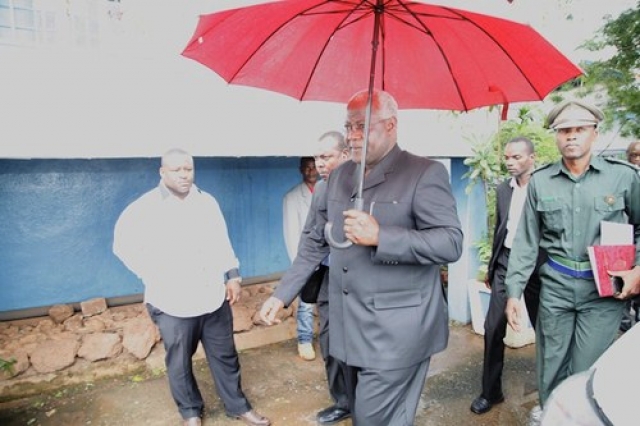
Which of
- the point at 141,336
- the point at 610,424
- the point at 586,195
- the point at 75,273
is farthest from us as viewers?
the point at 75,273

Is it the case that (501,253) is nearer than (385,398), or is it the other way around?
(385,398)

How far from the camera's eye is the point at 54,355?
4.11 metres

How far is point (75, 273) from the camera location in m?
4.89

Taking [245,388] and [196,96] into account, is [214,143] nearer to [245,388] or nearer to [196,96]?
[196,96]

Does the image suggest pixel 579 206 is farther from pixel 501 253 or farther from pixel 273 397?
pixel 273 397

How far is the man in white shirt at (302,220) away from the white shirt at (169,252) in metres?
1.33

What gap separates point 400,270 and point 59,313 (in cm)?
402

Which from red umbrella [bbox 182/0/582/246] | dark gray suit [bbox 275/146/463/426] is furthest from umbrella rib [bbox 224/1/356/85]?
dark gray suit [bbox 275/146/463/426]

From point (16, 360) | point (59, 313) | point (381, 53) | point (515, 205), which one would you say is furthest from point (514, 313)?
point (59, 313)

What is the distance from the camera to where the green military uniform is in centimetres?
263

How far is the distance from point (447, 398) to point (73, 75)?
15.0ft

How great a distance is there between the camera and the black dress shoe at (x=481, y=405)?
3.71 m

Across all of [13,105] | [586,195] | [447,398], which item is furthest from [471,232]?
[13,105]

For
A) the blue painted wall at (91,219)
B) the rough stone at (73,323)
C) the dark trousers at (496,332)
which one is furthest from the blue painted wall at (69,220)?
the dark trousers at (496,332)
